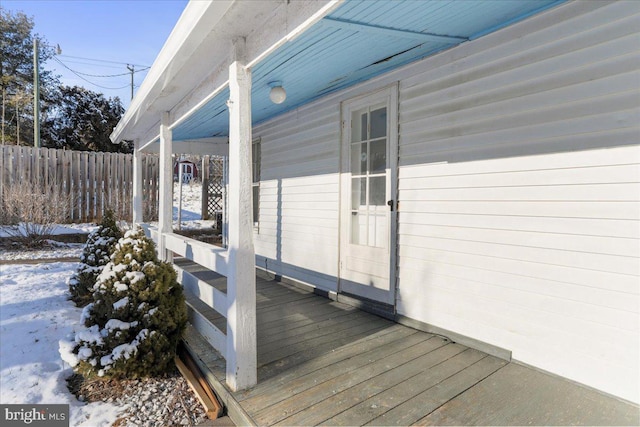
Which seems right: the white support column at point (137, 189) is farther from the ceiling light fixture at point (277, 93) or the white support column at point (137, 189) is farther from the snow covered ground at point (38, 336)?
the ceiling light fixture at point (277, 93)

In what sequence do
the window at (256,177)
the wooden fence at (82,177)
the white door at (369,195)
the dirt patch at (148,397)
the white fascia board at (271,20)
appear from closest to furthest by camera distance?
the white fascia board at (271,20) < the dirt patch at (148,397) < the white door at (369,195) < the window at (256,177) < the wooden fence at (82,177)

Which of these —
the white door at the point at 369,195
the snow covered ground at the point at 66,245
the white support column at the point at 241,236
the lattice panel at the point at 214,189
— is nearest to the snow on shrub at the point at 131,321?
the white support column at the point at 241,236

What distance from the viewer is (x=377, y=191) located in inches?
138

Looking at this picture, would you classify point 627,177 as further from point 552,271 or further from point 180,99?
point 180,99

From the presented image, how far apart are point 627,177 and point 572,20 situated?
3.23 feet

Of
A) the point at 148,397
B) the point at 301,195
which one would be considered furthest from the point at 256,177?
the point at 148,397

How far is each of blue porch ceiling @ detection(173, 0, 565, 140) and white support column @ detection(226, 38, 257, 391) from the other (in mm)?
606

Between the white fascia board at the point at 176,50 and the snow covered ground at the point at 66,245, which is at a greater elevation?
the white fascia board at the point at 176,50

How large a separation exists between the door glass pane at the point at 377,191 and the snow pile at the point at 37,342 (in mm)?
2583

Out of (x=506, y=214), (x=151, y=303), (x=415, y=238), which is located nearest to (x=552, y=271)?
(x=506, y=214)

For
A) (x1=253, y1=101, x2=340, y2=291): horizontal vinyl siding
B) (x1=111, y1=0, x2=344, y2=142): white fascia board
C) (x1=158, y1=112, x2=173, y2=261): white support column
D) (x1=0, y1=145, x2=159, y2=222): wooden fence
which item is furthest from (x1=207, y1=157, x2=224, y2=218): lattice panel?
(x1=111, y1=0, x2=344, y2=142): white fascia board

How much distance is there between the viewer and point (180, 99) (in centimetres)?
347

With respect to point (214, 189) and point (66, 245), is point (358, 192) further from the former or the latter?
point (214, 189)

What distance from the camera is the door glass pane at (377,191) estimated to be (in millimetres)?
3441
